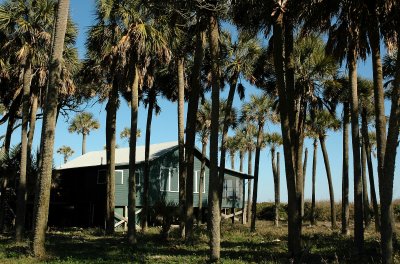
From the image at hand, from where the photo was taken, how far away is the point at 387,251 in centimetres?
1080

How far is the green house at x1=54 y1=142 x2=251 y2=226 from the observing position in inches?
1394

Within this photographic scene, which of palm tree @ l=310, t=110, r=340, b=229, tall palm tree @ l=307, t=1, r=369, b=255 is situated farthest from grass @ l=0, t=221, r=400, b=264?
palm tree @ l=310, t=110, r=340, b=229

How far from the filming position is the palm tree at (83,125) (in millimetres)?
61531

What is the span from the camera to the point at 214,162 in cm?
1489

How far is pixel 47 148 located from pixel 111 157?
9.82m

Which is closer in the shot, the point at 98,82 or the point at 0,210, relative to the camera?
the point at 0,210

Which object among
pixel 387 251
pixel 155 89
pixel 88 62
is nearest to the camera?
pixel 387 251

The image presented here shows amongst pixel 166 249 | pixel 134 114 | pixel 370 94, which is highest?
pixel 370 94

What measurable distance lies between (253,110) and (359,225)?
19134 mm

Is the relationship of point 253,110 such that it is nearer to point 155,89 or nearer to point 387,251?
point 155,89

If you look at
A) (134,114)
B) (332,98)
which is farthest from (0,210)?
(332,98)

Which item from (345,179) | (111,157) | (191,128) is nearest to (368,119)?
(345,179)

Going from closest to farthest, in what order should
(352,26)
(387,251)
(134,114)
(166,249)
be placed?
(387,251) < (352,26) < (166,249) < (134,114)

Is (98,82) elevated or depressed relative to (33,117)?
elevated
